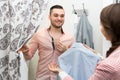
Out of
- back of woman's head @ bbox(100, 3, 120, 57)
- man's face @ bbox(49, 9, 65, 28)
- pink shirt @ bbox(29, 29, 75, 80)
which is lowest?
pink shirt @ bbox(29, 29, 75, 80)

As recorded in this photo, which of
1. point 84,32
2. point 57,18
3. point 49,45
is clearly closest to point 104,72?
point 49,45

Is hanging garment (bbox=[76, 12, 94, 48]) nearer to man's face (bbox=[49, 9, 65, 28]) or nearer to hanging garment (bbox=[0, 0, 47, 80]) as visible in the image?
man's face (bbox=[49, 9, 65, 28])

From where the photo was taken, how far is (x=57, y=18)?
245cm

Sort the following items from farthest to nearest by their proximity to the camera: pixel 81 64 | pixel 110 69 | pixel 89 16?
1. pixel 89 16
2. pixel 81 64
3. pixel 110 69

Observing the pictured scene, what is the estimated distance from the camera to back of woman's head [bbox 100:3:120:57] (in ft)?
3.50

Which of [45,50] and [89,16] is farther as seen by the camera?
[89,16]

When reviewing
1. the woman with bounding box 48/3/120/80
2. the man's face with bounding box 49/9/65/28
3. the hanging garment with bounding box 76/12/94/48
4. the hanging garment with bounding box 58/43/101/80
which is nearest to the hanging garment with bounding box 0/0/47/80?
the hanging garment with bounding box 58/43/101/80

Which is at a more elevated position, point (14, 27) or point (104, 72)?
point (14, 27)

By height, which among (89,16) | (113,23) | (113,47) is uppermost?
(113,23)

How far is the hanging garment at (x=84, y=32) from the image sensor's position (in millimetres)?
2660

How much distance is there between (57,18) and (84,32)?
1.33 feet

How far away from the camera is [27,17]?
62.0 inches

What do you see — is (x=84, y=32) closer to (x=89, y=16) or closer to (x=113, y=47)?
(x=89, y=16)

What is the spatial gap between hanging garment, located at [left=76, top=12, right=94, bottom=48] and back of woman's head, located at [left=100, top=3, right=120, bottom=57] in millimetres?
1532
